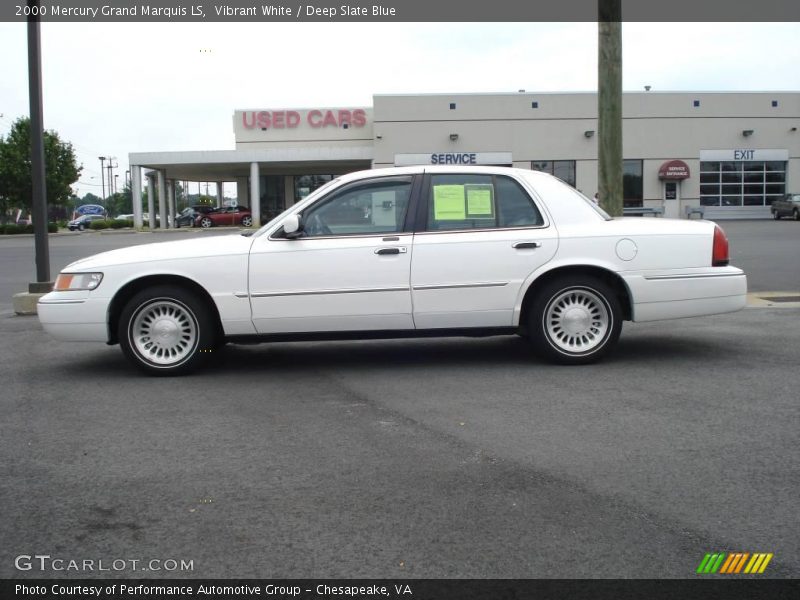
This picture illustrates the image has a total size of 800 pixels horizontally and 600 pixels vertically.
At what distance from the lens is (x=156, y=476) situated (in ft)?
13.8

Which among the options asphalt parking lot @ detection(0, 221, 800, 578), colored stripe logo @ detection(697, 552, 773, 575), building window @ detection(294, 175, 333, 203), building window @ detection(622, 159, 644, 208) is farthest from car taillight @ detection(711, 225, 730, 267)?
building window @ detection(294, 175, 333, 203)

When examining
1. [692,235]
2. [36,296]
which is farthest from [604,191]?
[36,296]

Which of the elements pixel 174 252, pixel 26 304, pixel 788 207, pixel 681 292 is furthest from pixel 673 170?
pixel 174 252

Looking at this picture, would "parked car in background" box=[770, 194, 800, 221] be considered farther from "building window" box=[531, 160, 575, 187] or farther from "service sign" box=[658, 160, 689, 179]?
"building window" box=[531, 160, 575, 187]

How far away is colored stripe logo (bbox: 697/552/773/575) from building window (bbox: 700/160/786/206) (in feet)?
148

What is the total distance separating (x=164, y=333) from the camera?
663 cm

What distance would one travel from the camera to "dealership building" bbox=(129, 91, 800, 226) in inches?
1709

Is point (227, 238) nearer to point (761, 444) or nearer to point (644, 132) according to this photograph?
point (761, 444)

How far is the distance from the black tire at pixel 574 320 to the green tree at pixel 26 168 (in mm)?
52320

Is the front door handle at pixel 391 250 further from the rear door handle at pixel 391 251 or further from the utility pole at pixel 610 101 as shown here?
the utility pole at pixel 610 101

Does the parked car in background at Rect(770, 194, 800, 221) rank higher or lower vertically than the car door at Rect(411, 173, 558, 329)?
higher

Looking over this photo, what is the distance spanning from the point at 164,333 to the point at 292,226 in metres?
1.38

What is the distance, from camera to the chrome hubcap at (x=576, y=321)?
21.8 feet

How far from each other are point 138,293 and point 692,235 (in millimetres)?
4566
